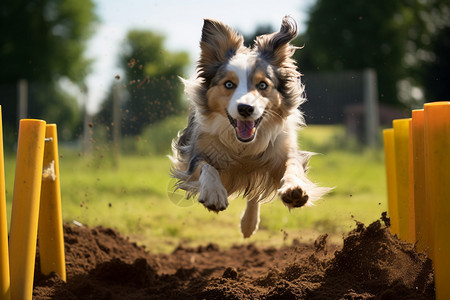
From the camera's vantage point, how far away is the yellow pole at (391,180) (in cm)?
440

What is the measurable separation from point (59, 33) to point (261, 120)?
27937 millimetres

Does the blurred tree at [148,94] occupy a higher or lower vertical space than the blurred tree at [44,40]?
lower

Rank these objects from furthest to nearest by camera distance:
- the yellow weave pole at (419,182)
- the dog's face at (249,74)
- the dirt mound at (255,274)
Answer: the dog's face at (249,74) < the yellow weave pole at (419,182) < the dirt mound at (255,274)

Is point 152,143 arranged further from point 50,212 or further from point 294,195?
point 294,195

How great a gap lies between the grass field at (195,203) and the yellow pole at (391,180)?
0.41 metres

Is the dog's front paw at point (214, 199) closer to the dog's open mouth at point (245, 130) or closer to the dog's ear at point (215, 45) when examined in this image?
the dog's open mouth at point (245, 130)

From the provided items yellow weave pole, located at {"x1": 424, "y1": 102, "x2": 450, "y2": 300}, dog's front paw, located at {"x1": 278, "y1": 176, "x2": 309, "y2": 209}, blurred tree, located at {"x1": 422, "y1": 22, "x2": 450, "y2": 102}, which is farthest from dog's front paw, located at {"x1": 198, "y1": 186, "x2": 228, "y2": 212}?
blurred tree, located at {"x1": 422, "y1": 22, "x2": 450, "y2": 102}

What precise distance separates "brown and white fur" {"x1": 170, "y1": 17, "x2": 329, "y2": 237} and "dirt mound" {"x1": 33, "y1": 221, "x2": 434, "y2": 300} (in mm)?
677

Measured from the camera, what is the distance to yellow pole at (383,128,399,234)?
4.40 meters

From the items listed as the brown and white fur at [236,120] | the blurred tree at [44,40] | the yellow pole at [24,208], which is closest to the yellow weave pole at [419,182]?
the brown and white fur at [236,120]

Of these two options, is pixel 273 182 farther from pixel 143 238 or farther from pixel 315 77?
pixel 315 77

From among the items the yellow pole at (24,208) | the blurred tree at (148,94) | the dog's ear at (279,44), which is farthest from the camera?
the blurred tree at (148,94)

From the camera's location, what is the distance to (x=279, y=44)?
4609mm

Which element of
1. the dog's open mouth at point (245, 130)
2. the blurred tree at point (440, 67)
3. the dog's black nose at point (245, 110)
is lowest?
the dog's open mouth at point (245, 130)
